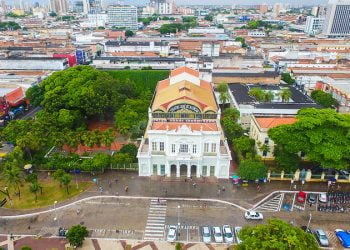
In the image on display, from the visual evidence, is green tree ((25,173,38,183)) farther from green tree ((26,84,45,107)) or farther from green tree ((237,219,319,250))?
green tree ((237,219,319,250))

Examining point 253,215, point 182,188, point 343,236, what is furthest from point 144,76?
point 343,236

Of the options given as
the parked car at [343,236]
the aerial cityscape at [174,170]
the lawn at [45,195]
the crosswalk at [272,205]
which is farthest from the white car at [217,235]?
the lawn at [45,195]

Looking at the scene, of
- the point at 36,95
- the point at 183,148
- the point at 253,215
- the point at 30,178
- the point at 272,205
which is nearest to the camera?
the point at 253,215

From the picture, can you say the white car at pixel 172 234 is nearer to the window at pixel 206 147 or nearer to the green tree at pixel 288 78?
the window at pixel 206 147

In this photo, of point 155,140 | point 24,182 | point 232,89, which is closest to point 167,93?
point 155,140

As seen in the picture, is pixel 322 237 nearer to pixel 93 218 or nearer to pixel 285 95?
pixel 93 218
